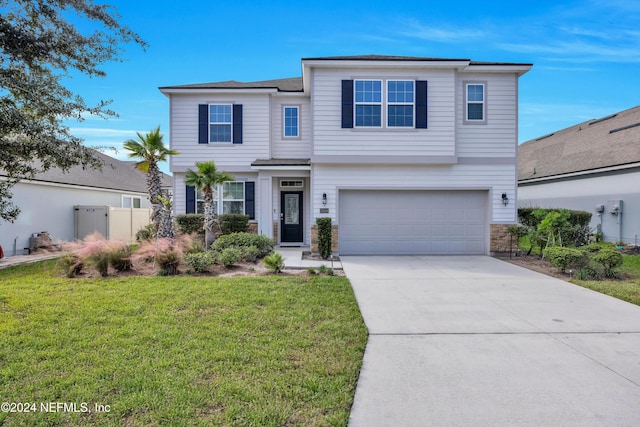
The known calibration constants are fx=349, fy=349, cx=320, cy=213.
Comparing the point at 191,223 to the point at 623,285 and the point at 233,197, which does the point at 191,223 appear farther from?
the point at 623,285

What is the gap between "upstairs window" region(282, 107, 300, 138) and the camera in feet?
45.7

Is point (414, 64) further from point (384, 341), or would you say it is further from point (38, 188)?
point (38, 188)

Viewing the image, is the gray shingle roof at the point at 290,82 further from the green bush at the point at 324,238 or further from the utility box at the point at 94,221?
the utility box at the point at 94,221

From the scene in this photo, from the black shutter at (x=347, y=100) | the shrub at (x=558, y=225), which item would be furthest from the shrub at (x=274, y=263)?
the shrub at (x=558, y=225)

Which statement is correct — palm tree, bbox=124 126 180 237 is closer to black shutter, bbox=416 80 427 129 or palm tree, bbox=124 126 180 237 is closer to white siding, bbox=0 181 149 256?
white siding, bbox=0 181 149 256

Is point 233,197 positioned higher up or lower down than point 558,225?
higher up

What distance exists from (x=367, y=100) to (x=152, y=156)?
22.3 ft

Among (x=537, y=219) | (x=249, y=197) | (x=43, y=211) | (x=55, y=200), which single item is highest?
(x=249, y=197)

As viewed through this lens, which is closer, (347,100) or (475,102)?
(347,100)

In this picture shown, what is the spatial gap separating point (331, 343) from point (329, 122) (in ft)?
27.1

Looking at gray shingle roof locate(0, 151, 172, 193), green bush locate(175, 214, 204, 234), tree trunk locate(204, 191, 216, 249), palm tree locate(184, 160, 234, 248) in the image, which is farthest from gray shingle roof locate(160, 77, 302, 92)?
green bush locate(175, 214, 204, 234)

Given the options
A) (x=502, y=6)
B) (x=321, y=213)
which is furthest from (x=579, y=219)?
(x=321, y=213)

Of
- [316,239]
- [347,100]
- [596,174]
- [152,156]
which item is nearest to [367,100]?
[347,100]

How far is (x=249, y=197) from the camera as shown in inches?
542
